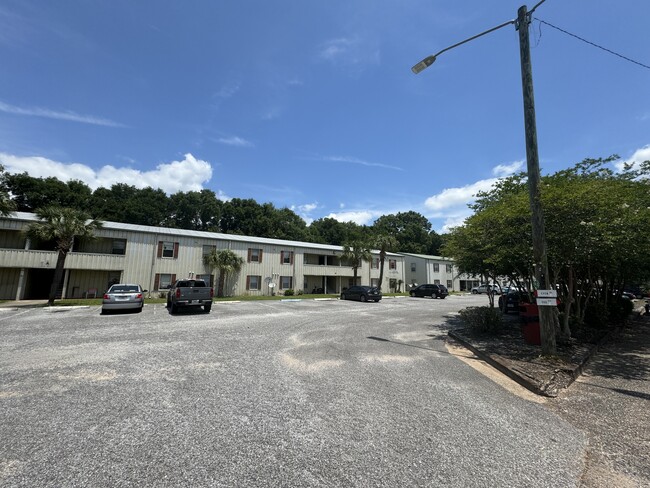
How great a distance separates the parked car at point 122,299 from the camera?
15.7 meters

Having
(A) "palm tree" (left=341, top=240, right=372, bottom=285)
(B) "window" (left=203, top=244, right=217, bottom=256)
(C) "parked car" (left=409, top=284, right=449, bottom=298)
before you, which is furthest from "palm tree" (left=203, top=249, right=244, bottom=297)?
(C) "parked car" (left=409, top=284, right=449, bottom=298)

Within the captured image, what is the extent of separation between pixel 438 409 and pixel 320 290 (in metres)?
35.2

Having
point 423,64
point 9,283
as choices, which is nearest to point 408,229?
point 9,283

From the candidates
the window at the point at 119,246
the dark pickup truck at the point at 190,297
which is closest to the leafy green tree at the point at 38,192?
the window at the point at 119,246

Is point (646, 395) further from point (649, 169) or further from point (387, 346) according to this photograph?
point (649, 169)

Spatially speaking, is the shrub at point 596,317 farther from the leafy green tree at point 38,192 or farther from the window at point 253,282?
the leafy green tree at point 38,192

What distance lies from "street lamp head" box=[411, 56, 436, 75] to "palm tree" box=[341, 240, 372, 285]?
2961cm

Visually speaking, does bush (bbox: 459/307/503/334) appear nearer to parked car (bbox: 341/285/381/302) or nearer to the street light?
the street light

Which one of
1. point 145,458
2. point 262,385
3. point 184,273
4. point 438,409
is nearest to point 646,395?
point 438,409

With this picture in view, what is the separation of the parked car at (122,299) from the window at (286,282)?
1802 cm

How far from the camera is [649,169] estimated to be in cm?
1183

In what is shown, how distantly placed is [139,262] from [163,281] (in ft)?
8.21

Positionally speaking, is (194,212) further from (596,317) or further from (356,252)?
(596,317)

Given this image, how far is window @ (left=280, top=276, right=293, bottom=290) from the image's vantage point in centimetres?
3406
